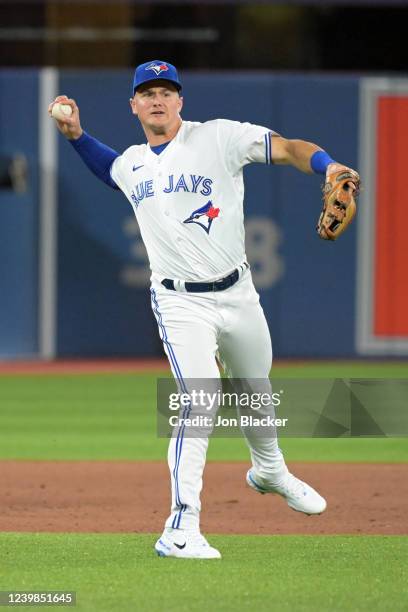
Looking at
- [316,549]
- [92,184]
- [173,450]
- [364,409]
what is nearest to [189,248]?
[173,450]

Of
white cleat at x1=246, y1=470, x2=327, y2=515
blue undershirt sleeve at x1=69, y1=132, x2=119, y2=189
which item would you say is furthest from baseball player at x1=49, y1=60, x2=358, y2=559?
white cleat at x1=246, y1=470, x2=327, y2=515

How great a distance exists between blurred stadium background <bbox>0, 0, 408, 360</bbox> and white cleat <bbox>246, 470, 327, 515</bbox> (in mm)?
7980

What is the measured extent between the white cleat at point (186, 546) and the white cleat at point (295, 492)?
77 centimetres

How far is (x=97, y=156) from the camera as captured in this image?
5.58 metres

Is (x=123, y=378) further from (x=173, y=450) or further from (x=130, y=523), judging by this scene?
(x=173, y=450)

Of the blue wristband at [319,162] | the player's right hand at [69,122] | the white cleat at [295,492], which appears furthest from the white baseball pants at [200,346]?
the player's right hand at [69,122]

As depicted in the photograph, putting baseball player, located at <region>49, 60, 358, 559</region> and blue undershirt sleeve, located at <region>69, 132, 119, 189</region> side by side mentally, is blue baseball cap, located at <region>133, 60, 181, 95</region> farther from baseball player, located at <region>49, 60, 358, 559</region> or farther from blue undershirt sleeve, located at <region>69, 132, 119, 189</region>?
blue undershirt sleeve, located at <region>69, 132, 119, 189</region>

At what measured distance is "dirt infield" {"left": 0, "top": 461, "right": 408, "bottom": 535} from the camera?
614 cm

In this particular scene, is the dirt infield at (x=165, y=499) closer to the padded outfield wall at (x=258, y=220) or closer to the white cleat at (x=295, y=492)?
the white cleat at (x=295, y=492)

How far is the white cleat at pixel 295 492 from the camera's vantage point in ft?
18.7

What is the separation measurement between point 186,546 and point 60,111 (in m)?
1.87

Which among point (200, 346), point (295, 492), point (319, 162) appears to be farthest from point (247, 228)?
point (319, 162)

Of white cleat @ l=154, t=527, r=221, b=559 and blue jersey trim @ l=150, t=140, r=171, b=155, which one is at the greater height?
blue jersey trim @ l=150, t=140, r=171, b=155

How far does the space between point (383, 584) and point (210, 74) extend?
992 centimetres
